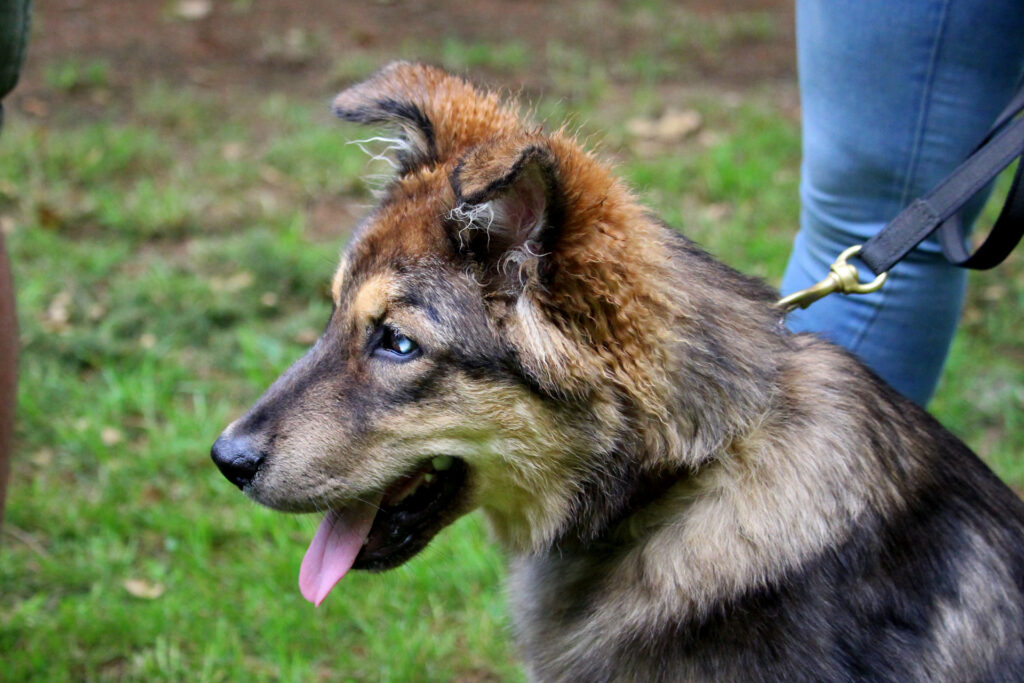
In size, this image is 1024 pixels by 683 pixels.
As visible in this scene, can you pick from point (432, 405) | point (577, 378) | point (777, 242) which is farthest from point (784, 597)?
point (777, 242)

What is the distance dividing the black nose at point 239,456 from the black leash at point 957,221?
1.31m

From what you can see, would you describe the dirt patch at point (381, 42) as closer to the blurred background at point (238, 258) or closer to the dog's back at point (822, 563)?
the blurred background at point (238, 258)

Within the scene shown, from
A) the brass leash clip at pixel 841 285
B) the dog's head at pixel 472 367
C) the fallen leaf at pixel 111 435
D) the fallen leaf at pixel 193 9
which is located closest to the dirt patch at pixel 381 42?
the fallen leaf at pixel 193 9

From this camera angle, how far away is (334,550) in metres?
2.47

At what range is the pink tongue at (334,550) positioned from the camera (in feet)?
7.95

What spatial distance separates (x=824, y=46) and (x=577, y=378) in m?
1.17

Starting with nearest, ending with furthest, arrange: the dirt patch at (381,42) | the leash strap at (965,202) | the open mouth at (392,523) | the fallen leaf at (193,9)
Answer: the leash strap at (965,202) < the open mouth at (392,523) < the dirt patch at (381,42) < the fallen leaf at (193,9)

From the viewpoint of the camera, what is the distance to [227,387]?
178 inches

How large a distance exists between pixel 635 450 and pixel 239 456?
91 cm

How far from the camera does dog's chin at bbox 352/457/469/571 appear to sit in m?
2.34

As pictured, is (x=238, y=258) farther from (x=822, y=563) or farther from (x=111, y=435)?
(x=822, y=563)

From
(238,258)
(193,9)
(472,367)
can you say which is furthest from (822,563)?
(193,9)

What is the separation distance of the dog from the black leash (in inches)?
8.4

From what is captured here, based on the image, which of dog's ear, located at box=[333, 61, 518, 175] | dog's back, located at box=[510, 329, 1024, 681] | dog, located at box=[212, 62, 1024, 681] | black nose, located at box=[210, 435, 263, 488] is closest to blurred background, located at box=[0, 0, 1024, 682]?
dog's ear, located at box=[333, 61, 518, 175]
